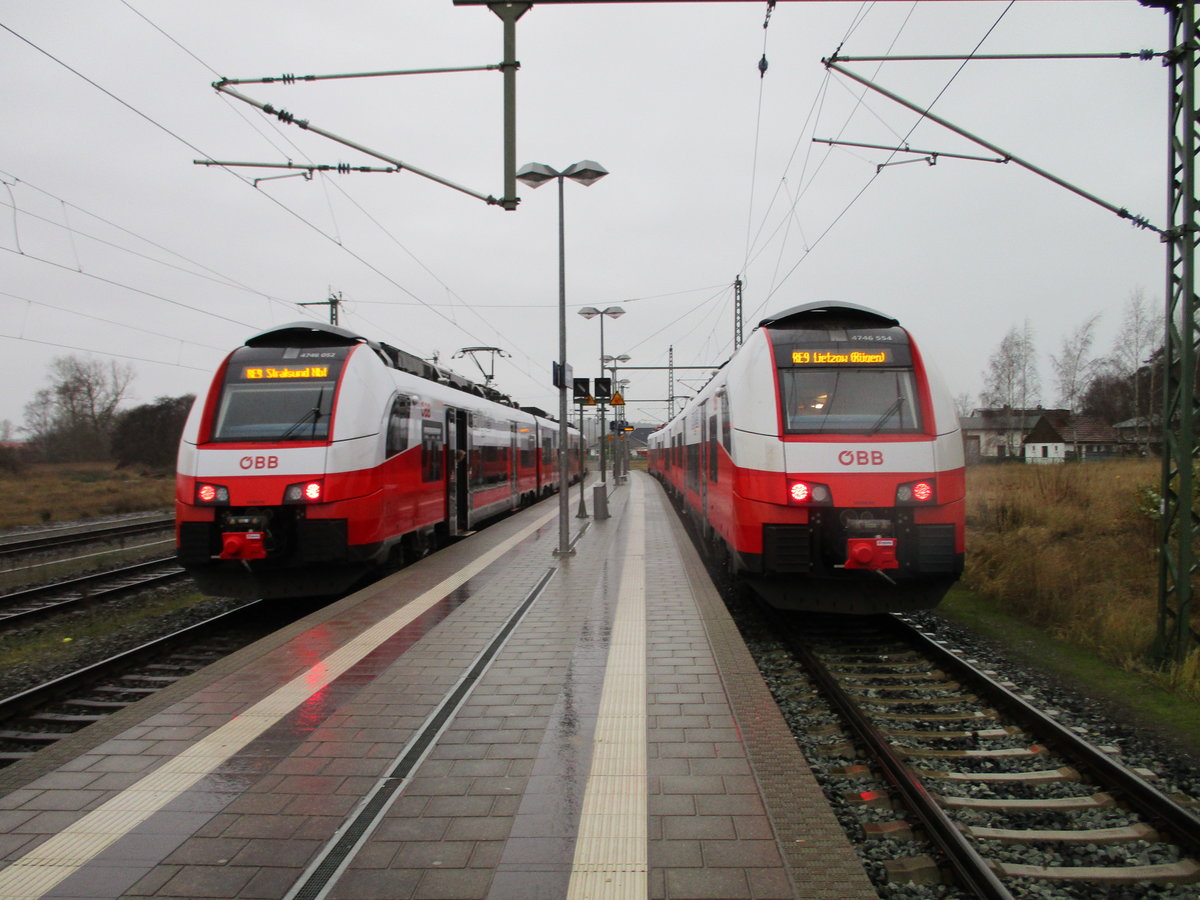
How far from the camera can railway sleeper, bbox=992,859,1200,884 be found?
135 inches

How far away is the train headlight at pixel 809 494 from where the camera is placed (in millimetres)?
6953

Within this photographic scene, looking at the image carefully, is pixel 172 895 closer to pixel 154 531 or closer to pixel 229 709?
pixel 229 709

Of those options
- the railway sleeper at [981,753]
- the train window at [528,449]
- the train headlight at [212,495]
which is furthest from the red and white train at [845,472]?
the train window at [528,449]

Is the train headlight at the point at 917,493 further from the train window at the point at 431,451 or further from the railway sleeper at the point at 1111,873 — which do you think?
the train window at the point at 431,451

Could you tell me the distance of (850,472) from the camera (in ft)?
22.9

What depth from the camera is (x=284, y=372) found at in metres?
8.76

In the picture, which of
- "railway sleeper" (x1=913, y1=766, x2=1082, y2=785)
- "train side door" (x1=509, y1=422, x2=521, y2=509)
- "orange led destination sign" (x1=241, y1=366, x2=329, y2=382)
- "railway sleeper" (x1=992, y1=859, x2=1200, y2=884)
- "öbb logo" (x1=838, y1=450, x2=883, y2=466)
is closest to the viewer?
"railway sleeper" (x1=992, y1=859, x2=1200, y2=884)

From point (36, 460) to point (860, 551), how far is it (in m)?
49.2

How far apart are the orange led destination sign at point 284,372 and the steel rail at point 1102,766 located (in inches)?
284

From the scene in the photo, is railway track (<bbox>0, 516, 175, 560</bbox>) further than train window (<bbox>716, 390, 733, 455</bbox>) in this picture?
Yes

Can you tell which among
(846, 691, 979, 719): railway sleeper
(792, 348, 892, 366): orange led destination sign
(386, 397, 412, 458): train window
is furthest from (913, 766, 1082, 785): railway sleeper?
(386, 397, 412, 458): train window

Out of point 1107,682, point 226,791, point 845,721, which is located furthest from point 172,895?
point 1107,682

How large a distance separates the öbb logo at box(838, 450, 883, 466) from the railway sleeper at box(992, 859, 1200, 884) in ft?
12.8

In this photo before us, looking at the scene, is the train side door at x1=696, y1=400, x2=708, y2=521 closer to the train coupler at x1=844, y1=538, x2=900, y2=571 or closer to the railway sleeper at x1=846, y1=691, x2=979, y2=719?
the train coupler at x1=844, y1=538, x2=900, y2=571
